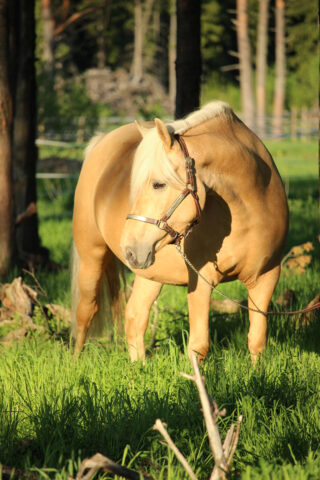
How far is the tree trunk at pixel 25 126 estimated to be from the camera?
338 inches

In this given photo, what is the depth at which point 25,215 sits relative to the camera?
7234 mm

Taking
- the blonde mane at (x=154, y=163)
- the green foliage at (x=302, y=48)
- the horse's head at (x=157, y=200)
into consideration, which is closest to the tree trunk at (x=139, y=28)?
the green foliage at (x=302, y=48)

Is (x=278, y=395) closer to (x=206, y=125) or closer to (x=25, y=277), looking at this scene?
(x=206, y=125)

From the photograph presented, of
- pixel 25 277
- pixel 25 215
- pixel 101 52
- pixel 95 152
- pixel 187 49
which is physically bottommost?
pixel 25 277

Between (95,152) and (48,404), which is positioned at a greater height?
(95,152)


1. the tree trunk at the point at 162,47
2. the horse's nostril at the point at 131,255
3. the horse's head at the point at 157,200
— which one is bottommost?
the horse's nostril at the point at 131,255

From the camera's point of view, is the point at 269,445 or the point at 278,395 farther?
the point at 278,395

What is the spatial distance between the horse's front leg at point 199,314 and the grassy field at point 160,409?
114 millimetres

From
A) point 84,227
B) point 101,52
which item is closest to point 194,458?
point 84,227

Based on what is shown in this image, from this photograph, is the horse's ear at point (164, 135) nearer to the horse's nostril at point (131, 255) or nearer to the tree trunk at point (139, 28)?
the horse's nostril at point (131, 255)

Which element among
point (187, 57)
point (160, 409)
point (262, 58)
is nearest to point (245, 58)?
point (262, 58)

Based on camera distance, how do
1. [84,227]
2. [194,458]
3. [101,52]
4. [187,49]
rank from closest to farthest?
1. [194,458]
2. [84,227]
3. [187,49]
4. [101,52]

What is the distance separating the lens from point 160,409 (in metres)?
3.45

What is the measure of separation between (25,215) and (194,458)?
15.4 feet
